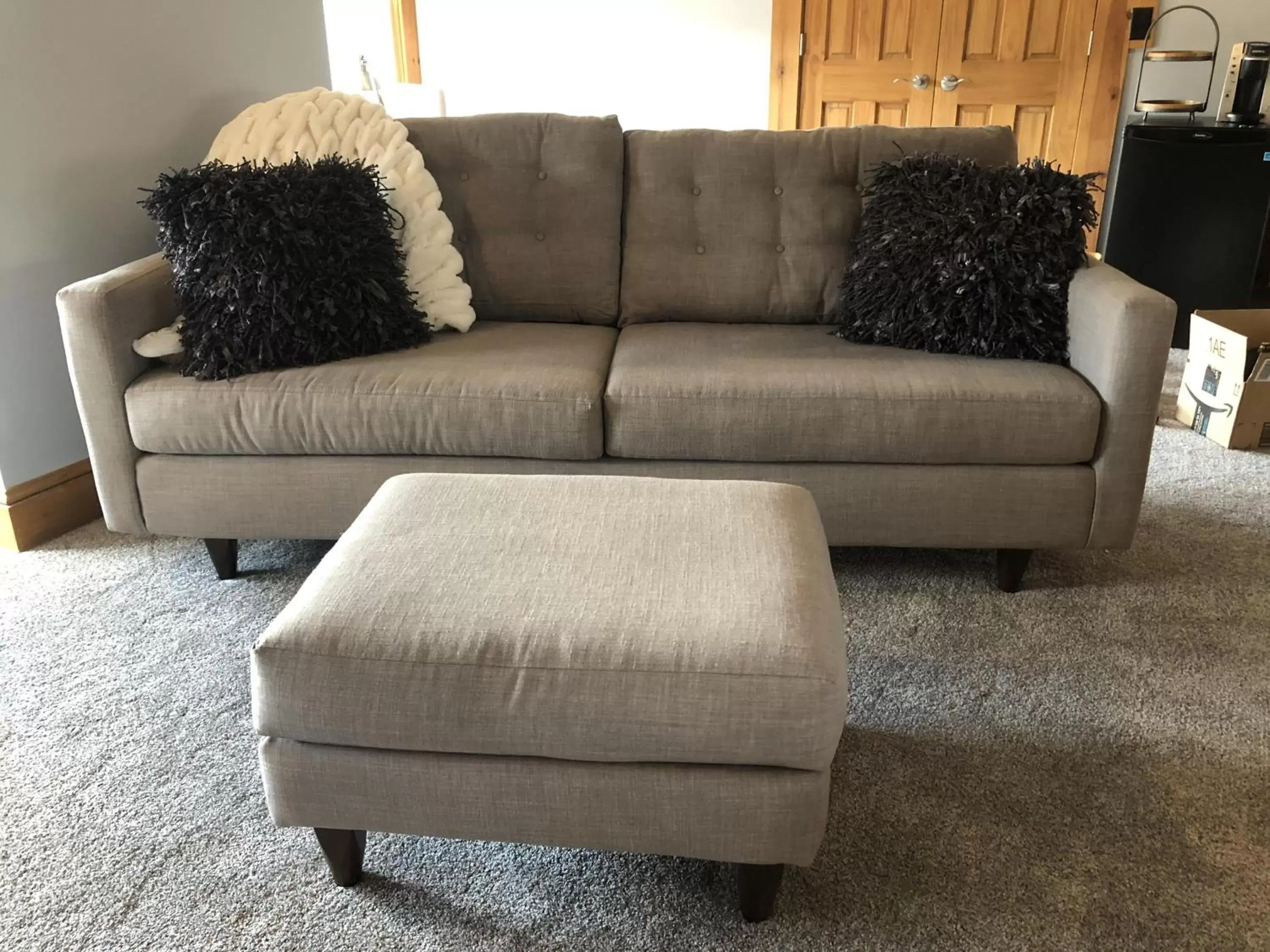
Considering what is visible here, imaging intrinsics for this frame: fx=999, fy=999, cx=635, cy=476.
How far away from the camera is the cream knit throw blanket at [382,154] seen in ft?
7.48

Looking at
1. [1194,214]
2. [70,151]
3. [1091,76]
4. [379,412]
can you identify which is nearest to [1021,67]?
[1091,76]

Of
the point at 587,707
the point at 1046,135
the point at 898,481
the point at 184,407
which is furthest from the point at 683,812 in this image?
the point at 1046,135

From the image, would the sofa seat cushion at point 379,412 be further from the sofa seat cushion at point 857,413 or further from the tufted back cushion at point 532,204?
the tufted back cushion at point 532,204

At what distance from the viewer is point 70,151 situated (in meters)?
2.35

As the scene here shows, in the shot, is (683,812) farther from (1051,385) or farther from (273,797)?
(1051,385)

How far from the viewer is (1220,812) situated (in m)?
1.47

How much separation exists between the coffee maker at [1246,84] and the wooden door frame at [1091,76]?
49 centimetres

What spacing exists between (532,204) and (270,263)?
72cm

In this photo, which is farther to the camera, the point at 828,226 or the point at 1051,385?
the point at 828,226

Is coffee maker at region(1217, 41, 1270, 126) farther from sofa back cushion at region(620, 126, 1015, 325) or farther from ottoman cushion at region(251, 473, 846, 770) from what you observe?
ottoman cushion at region(251, 473, 846, 770)

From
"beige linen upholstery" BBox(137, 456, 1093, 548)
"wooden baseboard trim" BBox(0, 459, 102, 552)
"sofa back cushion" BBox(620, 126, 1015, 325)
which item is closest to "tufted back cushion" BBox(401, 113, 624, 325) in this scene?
"sofa back cushion" BBox(620, 126, 1015, 325)

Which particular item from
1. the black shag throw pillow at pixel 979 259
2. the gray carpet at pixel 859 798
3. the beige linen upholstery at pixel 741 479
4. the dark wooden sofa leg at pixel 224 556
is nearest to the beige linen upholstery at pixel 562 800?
the gray carpet at pixel 859 798

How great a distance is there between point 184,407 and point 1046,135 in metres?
3.77

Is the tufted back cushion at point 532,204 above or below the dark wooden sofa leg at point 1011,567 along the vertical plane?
above
